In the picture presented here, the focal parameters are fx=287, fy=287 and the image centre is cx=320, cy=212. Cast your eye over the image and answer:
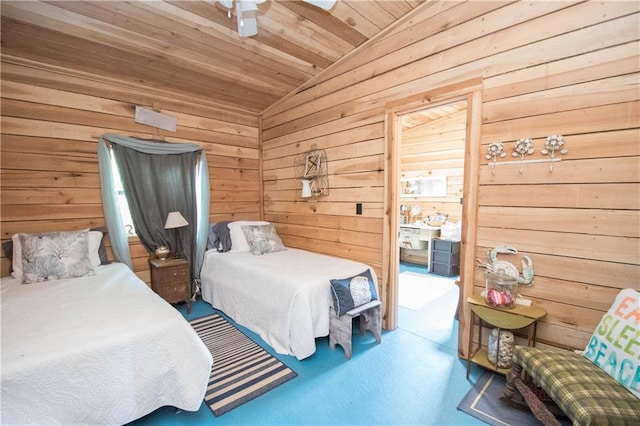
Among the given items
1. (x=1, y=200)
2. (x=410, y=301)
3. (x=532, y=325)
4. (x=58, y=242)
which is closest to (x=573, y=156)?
(x=532, y=325)

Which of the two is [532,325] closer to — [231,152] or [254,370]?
[254,370]

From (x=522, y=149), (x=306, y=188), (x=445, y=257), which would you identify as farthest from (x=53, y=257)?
(x=445, y=257)

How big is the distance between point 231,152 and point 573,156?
3.49 meters

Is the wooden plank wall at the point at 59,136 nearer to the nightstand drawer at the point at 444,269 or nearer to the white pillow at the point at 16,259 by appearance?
the white pillow at the point at 16,259

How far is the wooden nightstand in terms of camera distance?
2.96m

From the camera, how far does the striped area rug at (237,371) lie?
1.83 metres

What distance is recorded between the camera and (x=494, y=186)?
2.05 m

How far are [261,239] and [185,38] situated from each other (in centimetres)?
203

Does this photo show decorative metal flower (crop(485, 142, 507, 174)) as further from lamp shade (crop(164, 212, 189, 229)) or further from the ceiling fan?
lamp shade (crop(164, 212, 189, 229))

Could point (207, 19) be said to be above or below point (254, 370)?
above

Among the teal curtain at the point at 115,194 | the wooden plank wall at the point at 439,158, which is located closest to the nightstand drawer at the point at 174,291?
the teal curtain at the point at 115,194

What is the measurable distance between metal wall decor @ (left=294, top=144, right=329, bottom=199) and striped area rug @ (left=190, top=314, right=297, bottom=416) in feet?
5.38

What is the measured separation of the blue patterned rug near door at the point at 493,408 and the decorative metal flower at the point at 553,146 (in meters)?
1.47

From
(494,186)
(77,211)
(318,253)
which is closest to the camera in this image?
(494,186)
